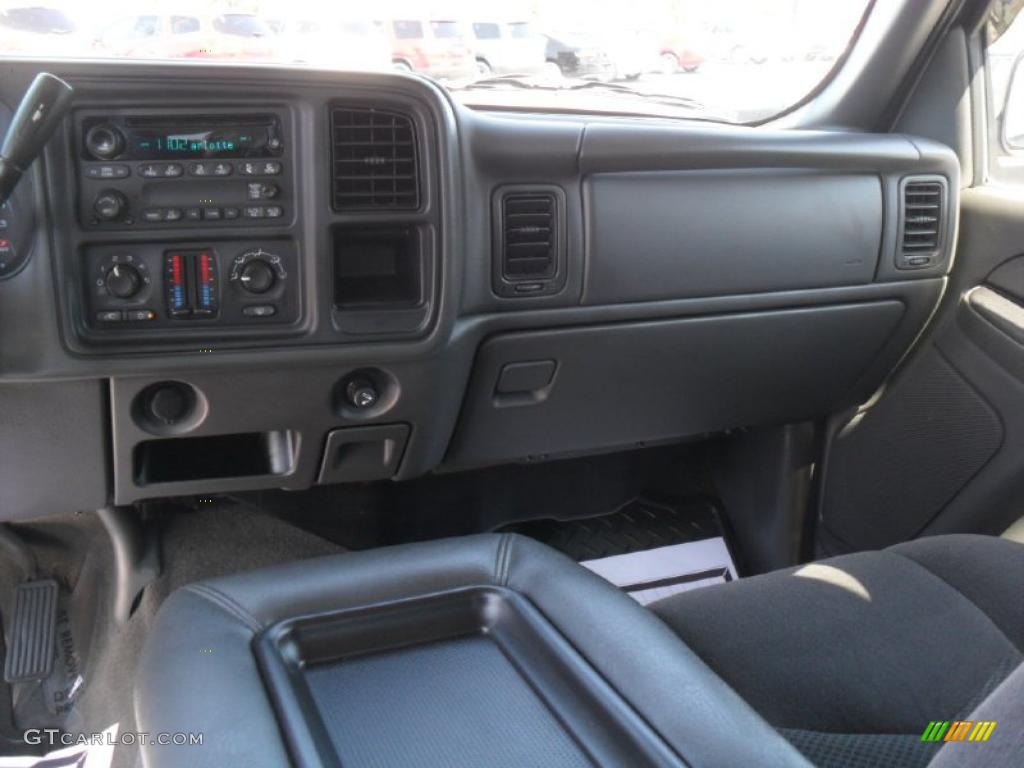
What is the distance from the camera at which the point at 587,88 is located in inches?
86.6

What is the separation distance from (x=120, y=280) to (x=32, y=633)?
93cm

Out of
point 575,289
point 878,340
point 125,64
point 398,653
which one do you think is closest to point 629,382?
point 575,289

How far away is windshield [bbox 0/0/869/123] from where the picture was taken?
1630 millimetres

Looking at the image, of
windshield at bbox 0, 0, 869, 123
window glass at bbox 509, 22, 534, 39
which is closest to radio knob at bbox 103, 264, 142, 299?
windshield at bbox 0, 0, 869, 123

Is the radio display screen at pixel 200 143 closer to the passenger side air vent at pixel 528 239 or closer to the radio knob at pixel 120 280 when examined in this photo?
the radio knob at pixel 120 280

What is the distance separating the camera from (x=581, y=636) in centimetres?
130

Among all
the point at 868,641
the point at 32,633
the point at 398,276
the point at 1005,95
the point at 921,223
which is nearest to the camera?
the point at 868,641

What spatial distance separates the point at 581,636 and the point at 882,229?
1.28 meters

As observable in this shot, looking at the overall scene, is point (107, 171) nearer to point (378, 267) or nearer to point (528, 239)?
point (378, 267)

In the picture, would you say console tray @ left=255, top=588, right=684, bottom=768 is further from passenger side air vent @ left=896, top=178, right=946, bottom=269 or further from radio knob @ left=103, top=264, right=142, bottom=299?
passenger side air vent @ left=896, top=178, right=946, bottom=269

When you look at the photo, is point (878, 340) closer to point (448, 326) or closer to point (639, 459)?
point (639, 459)

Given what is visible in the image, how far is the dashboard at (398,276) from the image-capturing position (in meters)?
1.56

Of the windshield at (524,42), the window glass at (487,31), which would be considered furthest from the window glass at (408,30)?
the window glass at (487,31)

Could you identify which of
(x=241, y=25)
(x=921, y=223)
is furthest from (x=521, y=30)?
(x=921, y=223)
